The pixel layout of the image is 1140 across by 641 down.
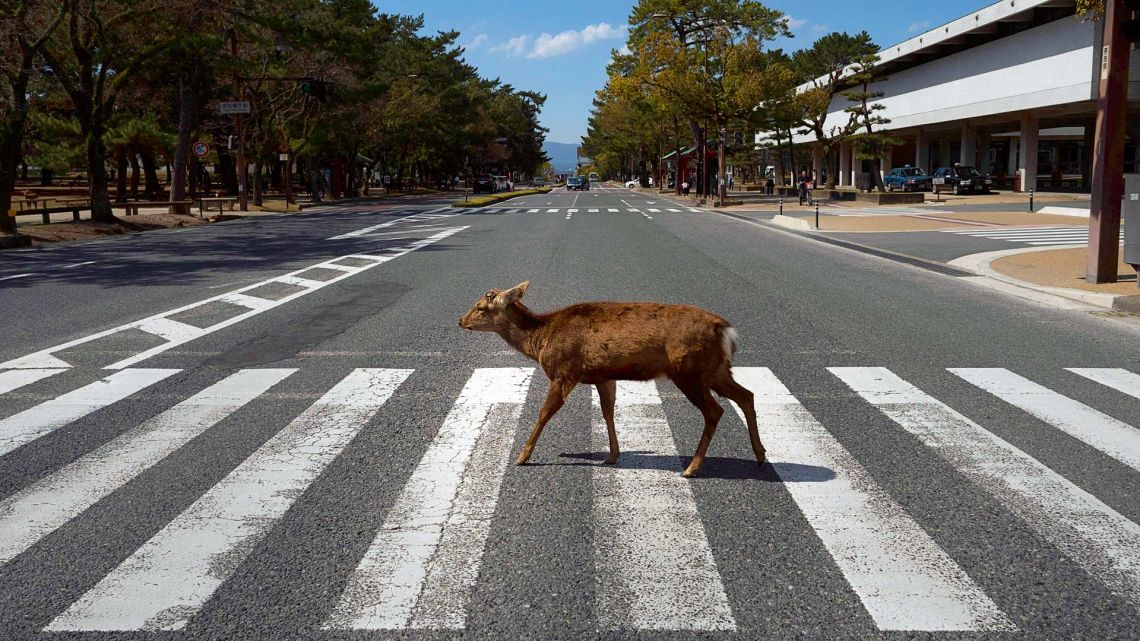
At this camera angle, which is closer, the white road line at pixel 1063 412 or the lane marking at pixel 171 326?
the white road line at pixel 1063 412

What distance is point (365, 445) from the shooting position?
6.07 metres

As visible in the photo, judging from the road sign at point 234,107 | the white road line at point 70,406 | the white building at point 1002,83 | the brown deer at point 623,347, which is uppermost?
the white building at point 1002,83

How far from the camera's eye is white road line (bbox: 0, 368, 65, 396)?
796 centimetres

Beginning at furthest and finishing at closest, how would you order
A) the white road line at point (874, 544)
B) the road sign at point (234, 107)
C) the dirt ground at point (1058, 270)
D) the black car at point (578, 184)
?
the black car at point (578, 184) → the road sign at point (234, 107) → the dirt ground at point (1058, 270) → the white road line at point (874, 544)

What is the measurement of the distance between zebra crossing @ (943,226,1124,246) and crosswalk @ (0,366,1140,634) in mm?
16725

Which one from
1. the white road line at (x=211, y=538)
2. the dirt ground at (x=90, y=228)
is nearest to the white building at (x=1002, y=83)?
the dirt ground at (x=90, y=228)

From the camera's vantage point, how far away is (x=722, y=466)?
18.4ft

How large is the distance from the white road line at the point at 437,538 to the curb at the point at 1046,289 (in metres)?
9.01

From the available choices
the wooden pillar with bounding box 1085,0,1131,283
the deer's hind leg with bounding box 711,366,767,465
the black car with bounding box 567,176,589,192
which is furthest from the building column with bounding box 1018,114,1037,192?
the black car with bounding box 567,176,589,192

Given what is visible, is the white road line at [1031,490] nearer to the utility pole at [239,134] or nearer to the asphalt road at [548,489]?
the asphalt road at [548,489]

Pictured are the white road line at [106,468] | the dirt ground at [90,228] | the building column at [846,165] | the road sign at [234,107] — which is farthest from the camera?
the building column at [846,165]

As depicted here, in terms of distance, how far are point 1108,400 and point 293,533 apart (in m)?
6.02

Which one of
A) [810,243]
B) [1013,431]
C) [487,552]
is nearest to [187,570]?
[487,552]

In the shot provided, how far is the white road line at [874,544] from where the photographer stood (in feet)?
12.1
